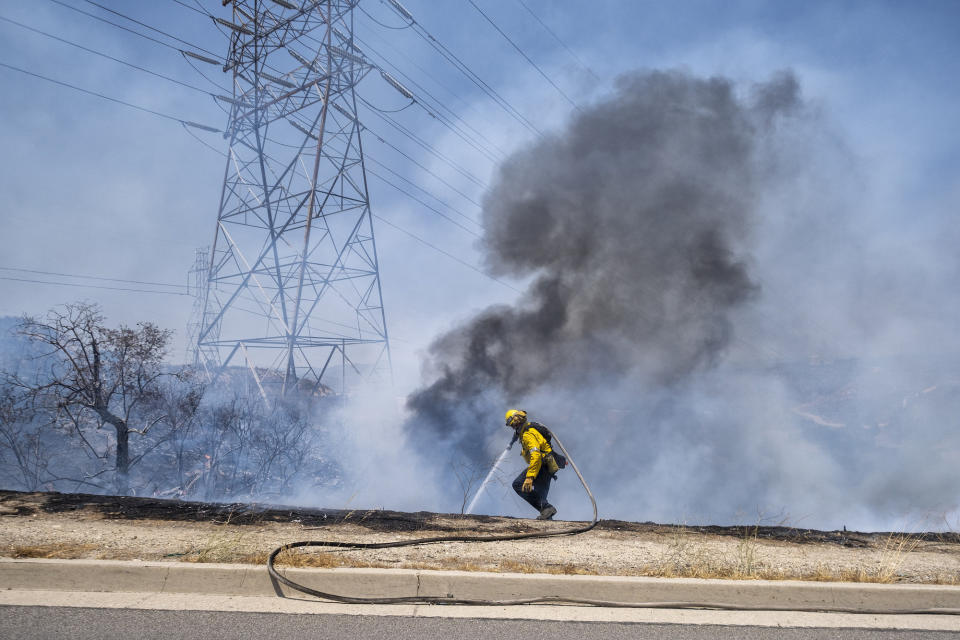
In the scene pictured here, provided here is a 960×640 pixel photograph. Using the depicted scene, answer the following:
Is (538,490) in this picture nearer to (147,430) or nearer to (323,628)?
(323,628)

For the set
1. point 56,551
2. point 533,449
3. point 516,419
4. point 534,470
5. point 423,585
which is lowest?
point 56,551

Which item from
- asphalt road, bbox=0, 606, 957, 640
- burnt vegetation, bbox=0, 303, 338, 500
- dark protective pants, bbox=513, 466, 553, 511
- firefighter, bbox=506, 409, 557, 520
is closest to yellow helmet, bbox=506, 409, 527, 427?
firefighter, bbox=506, 409, 557, 520

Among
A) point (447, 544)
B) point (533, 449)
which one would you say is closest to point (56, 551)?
point (447, 544)

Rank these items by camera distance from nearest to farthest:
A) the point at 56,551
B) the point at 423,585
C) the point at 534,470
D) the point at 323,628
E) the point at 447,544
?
the point at 323,628, the point at 423,585, the point at 56,551, the point at 447,544, the point at 534,470

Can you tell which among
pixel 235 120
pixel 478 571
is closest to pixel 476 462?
pixel 235 120

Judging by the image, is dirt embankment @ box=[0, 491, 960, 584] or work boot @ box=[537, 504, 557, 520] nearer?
dirt embankment @ box=[0, 491, 960, 584]

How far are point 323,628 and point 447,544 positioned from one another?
207 cm

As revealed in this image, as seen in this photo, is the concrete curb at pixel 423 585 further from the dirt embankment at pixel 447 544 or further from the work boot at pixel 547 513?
the work boot at pixel 547 513

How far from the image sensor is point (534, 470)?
7.44 metres

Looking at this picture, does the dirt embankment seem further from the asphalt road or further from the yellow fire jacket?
the yellow fire jacket

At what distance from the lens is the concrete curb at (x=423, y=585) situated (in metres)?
3.53

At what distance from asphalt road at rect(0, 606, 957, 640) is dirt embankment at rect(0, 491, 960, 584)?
0.78m

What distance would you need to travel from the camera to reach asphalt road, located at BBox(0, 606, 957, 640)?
9.35 feet

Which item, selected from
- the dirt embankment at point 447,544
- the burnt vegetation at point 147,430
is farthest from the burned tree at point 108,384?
the dirt embankment at point 447,544
